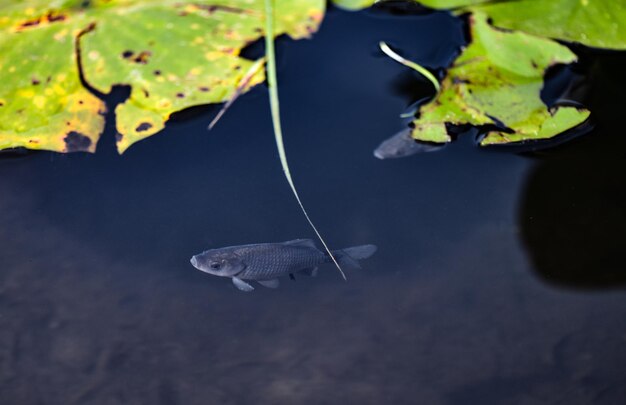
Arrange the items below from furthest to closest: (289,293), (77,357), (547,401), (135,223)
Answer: (135,223) → (289,293) → (77,357) → (547,401)

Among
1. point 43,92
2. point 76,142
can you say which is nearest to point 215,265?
point 76,142

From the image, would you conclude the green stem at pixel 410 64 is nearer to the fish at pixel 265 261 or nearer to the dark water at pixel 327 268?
the dark water at pixel 327 268

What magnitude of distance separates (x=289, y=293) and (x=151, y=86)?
1.29 m

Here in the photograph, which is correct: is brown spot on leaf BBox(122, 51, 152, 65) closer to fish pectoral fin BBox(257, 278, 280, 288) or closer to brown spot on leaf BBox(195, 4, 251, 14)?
brown spot on leaf BBox(195, 4, 251, 14)

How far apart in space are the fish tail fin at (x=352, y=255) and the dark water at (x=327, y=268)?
0.19 feet

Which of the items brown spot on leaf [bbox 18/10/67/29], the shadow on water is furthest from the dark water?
brown spot on leaf [bbox 18/10/67/29]

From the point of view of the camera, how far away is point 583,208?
305 centimetres

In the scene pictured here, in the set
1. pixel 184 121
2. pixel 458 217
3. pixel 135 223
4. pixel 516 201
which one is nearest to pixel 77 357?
pixel 135 223

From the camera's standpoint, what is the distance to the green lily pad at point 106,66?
3.04 meters

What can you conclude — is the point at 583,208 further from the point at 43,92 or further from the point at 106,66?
the point at 43,92

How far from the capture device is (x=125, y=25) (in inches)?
128

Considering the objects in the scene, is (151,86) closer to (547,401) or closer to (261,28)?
(261,28)

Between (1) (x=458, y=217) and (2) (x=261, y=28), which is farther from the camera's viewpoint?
(2) (x=261, y=28)

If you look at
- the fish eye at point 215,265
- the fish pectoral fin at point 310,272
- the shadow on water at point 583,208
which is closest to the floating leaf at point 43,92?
the fish eye at point 215,265
